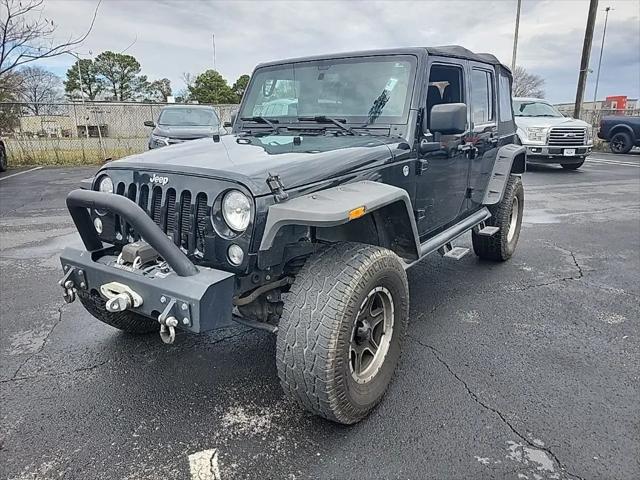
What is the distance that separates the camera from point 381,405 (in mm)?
2576

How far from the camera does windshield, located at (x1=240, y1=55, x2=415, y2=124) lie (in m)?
3.16

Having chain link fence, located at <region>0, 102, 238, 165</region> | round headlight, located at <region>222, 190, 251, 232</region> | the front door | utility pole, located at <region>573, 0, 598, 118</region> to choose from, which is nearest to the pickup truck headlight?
utility pole, located at <region>573, 0, 598, 118</region>

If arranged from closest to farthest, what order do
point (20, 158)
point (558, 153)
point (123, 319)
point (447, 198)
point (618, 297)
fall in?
point (123, 319), point (447, 198), point (618, 297), point (558, 153), point (20, 158)

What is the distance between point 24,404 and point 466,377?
2589 mm

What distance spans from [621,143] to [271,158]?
63.8 feet

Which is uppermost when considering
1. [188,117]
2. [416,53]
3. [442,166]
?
[416,53]

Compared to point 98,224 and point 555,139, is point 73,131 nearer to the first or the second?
point 555,139

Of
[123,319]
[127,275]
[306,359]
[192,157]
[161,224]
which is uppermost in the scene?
[192,157]

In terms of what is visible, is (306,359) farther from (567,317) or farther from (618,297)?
(618,297)

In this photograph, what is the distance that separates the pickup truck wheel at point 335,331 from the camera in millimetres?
2123

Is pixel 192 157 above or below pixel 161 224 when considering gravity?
above

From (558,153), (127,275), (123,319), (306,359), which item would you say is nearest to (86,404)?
(123,319)

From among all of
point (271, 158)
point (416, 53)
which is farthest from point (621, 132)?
point (271, 158)

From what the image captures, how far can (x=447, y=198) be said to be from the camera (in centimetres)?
369
